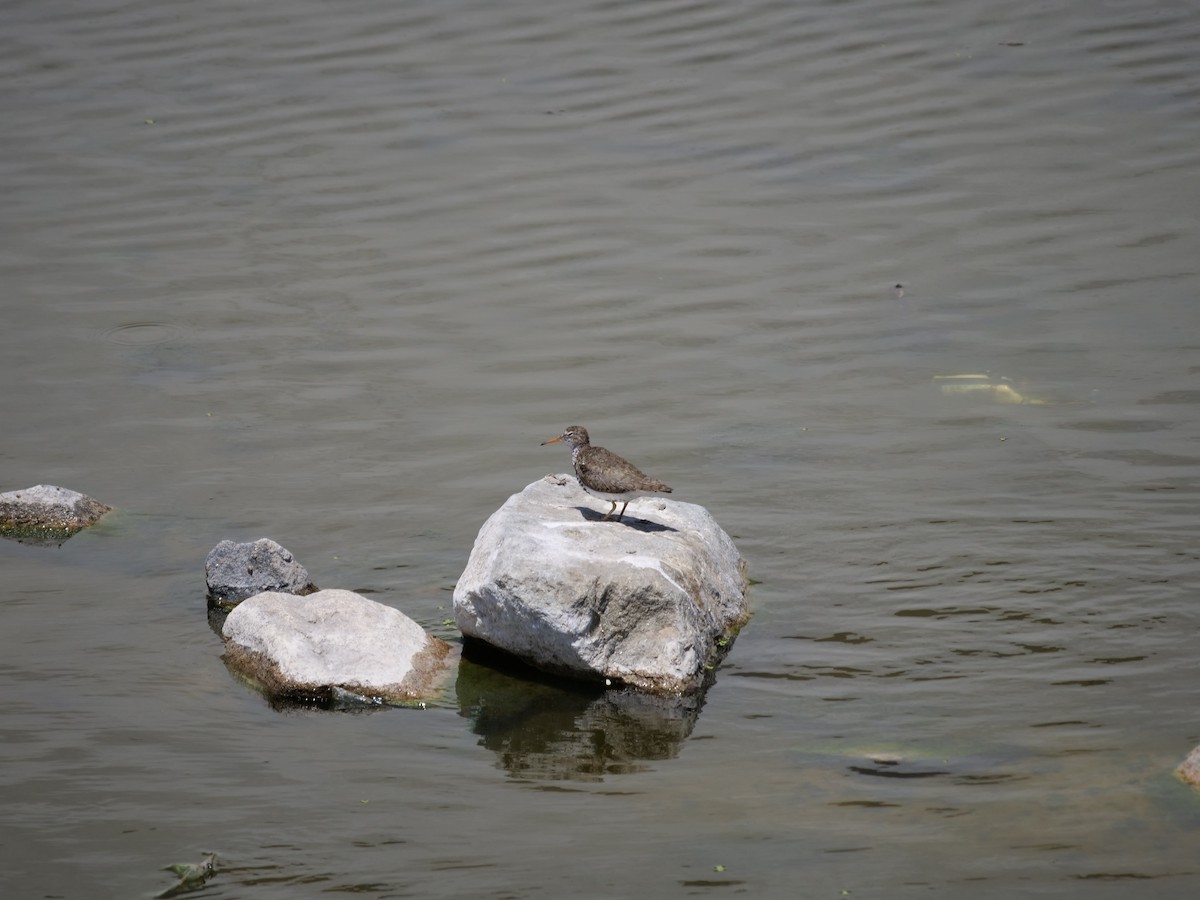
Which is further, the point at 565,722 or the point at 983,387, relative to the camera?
the point at 983,387

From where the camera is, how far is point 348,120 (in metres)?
16.9

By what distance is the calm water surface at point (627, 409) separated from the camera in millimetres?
6543

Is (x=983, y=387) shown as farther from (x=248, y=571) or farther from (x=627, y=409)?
(x=248, y=571)

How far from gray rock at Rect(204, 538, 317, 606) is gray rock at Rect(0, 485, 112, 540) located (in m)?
1.64

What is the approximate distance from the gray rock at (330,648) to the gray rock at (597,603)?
419 millimetres

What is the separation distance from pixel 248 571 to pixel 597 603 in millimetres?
2452

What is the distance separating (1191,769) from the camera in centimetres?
656

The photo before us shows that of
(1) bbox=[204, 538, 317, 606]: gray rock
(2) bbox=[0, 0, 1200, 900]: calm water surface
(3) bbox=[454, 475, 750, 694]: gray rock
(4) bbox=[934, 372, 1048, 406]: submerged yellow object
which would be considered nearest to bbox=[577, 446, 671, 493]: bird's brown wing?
(3) bbox=[454, 475, 750, 694]: gray rock

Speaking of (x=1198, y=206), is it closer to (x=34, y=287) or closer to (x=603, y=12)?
(x=603, y=12)

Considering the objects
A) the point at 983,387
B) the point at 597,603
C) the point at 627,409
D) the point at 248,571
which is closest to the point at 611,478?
the point at 597,603

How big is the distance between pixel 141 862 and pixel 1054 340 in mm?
8629

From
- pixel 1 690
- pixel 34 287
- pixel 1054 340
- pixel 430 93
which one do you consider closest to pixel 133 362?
pixel 34 287

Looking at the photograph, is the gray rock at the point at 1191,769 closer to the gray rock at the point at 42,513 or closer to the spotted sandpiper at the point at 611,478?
the spotted sandpiper at the point at 611,478

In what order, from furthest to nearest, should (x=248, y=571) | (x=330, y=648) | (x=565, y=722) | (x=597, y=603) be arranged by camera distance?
(x=248, y=571) < (x=330, y=648) < (x=597, y=603) < (x=565, y=722)
